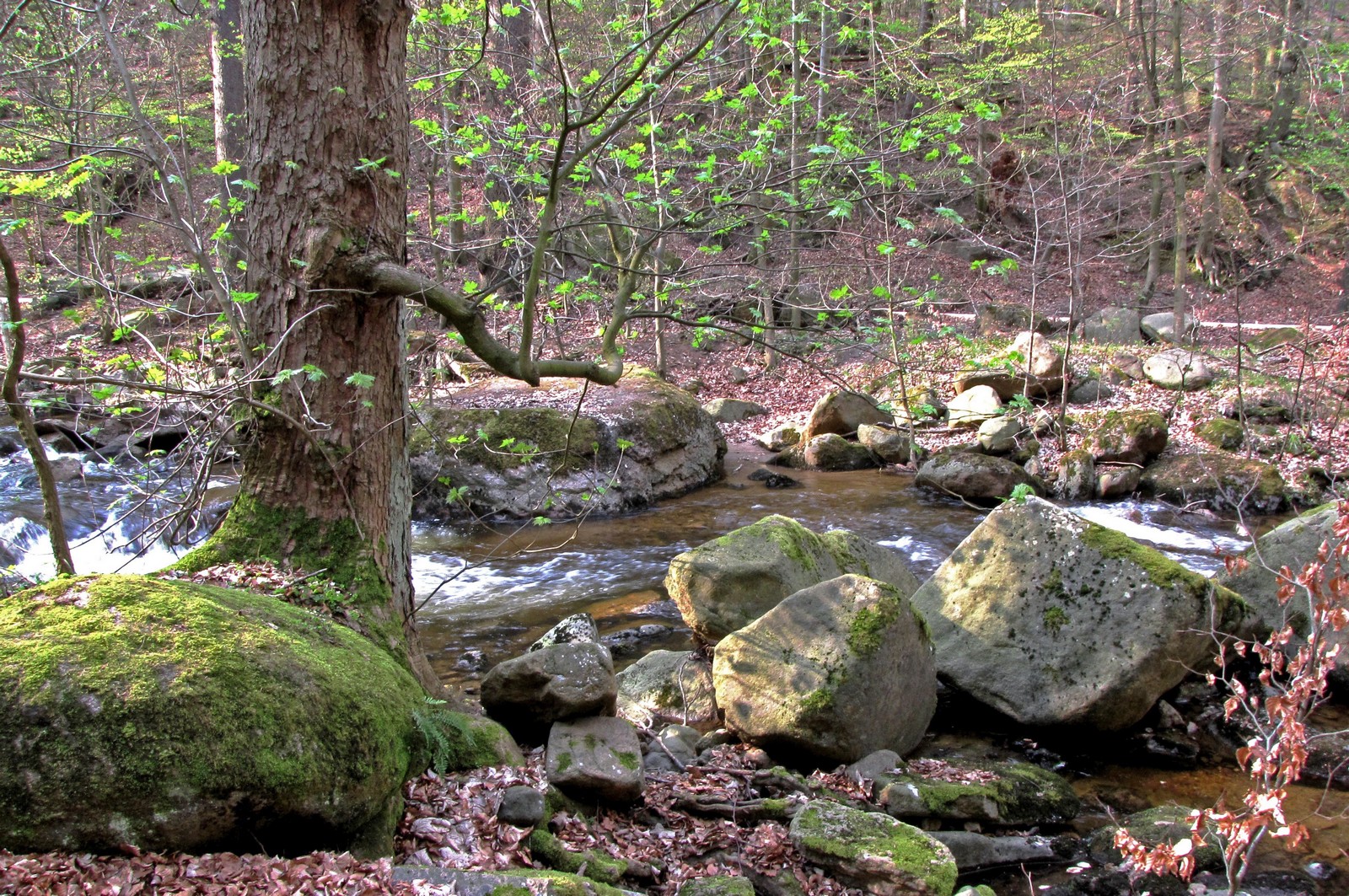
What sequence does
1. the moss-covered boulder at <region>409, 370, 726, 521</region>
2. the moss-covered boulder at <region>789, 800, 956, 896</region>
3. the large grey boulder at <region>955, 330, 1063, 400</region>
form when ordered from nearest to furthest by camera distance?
the moss-covered boulder at <region>789, 800, 956, 896</region> < the moss-covered boulder at <region>409, 370, 726, 521</region> < the large grey boulder at <region>955, 330, 1063, 400</region>

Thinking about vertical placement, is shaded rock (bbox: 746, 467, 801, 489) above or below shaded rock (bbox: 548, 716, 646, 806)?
below

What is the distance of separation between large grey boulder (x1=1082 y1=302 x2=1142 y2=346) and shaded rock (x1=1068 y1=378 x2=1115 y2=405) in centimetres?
465

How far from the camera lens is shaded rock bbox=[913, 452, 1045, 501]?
12688 mm

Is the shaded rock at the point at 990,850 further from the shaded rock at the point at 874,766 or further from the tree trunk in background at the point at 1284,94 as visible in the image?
the tree trunk in background at the point at 1284,94

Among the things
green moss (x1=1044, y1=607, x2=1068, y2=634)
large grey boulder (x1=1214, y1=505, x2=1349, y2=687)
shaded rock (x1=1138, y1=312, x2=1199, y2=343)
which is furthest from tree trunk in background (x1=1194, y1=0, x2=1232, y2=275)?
green moss (x1=1044, y1=607, x2=1068, y2=634)

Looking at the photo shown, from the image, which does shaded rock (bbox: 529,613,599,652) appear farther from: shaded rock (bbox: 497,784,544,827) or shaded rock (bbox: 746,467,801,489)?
shaded rock (bbox: 746,467,801,489)

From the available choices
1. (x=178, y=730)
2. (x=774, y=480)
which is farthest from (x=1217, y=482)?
(x=178, y=730)

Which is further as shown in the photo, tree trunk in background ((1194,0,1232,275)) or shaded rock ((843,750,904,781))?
tree trunk in background ((1194,0,1232,275))

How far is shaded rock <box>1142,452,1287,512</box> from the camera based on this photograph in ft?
39.0

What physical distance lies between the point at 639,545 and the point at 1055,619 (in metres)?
5.55

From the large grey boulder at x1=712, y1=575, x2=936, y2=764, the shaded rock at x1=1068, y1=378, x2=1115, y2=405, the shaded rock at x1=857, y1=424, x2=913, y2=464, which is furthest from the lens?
the shaded rock at x1=1068, y1=378, x2=1115, y2=405

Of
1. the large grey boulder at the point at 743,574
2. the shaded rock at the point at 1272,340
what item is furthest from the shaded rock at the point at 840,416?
the large grey boulder at the point at 743,574

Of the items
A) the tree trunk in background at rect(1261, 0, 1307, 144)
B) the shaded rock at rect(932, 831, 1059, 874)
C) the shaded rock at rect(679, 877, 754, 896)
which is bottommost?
the shaded rock at rect(932, 831, 1059, 874)

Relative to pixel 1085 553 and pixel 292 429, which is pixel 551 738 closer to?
pixel 292 429
